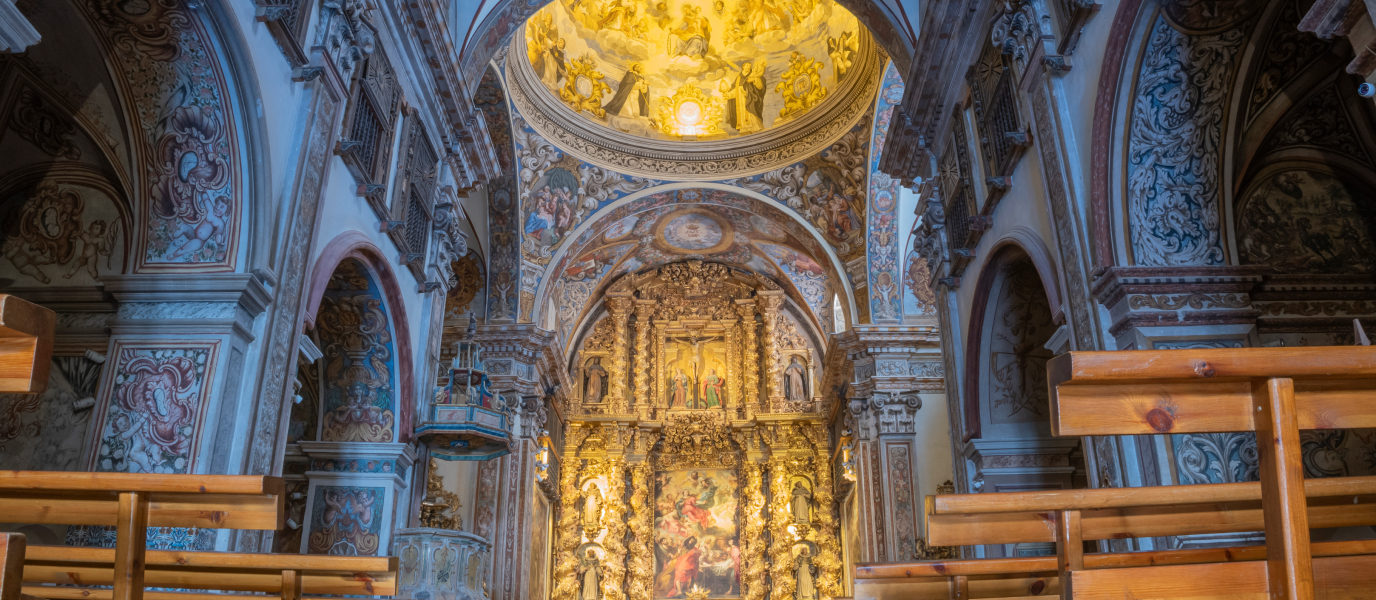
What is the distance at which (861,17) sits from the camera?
11.4m

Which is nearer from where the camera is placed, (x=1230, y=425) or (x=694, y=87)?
(x=1230, y=425)

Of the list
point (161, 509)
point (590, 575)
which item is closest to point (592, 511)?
point (590, 575)

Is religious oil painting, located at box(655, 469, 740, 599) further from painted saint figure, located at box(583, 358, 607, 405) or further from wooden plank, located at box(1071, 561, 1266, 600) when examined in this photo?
wooden plank, located at box(1071, 561, 1266, 600)

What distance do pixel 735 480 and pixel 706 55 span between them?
8.79 metres

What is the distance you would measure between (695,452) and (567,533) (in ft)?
10.5

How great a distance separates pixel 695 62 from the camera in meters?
18.0

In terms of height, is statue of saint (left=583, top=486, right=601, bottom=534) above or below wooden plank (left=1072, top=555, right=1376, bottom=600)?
above

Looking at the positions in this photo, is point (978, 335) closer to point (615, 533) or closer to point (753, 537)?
point (753, 537)

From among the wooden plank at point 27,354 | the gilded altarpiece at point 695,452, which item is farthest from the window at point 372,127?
the gilded altarpiece at point 695,452

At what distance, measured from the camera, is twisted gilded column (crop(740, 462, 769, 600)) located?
19.6 meters

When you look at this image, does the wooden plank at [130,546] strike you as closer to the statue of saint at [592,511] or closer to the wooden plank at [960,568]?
the wooden plank at [960,568]

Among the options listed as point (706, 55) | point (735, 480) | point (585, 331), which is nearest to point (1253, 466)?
point (706, 55)

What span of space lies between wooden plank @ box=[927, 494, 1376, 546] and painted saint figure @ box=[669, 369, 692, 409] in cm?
1815

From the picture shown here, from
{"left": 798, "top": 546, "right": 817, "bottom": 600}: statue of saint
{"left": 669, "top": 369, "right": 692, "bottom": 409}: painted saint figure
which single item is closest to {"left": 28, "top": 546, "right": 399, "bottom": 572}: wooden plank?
{"left": 798, "top": 546, "right": 817, "bottom": 600}: statue of saint
